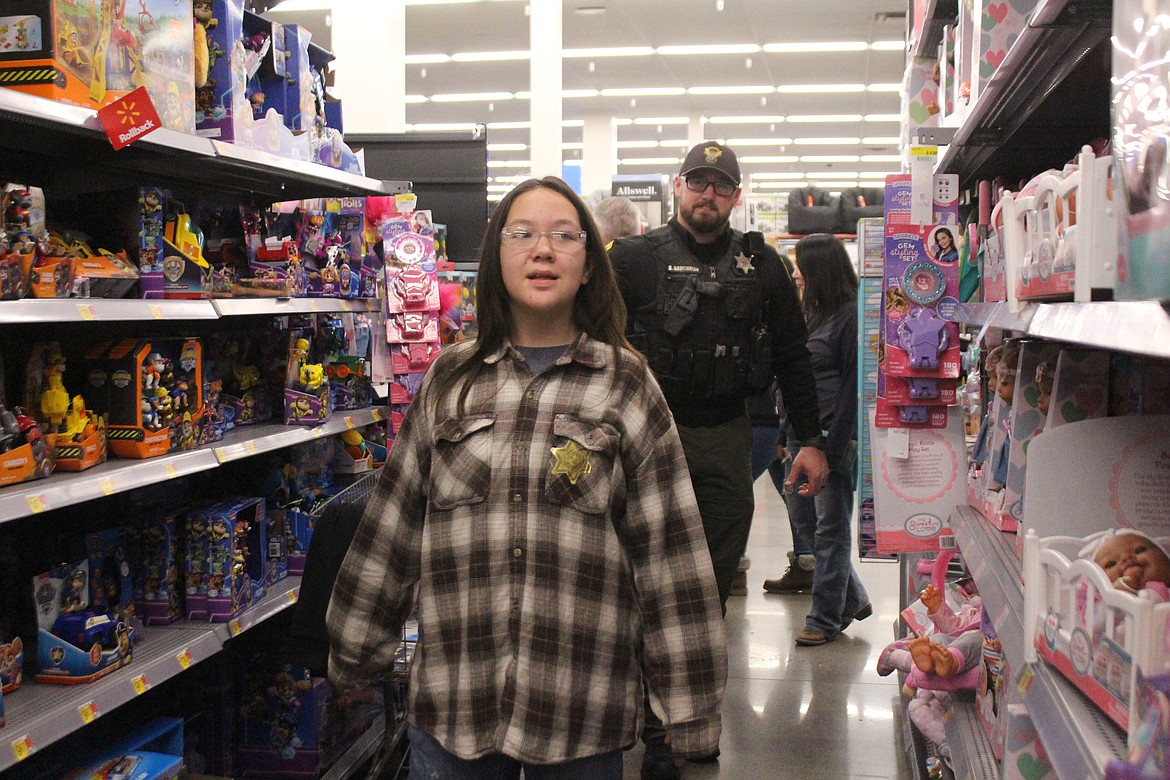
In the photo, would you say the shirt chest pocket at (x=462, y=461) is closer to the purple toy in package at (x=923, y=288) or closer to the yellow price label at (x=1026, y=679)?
the yellow price label at (x=1026, y=679)

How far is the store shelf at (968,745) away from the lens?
2127mm

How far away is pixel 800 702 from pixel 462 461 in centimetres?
276

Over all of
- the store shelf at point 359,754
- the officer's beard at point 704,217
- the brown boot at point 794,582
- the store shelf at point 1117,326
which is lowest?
the brown boot at point 794,582

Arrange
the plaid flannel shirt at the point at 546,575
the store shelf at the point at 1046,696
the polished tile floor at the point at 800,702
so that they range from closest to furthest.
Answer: the store shelf at the point at 1046,696
the plaid flannel shirt at the point at 546,575
the polished tile floor at the point at 800,702

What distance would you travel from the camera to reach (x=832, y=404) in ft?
15.4

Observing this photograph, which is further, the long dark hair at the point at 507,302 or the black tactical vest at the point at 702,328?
the black tactical vest at the point at 702,328

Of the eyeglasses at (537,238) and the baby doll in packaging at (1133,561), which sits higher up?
the eyeglasses at (537,238)

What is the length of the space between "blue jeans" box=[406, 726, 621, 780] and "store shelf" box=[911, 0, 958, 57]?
237 cm

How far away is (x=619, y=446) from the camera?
1.84 meters

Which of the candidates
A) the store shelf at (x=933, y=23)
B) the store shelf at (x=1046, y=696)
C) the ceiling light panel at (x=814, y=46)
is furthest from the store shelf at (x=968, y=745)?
the ceiling light panel at (x=814, y=46)

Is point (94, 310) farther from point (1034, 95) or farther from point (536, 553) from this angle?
point (1034, 95)

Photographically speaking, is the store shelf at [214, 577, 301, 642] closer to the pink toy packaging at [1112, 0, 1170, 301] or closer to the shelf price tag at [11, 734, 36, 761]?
the shelf price tag at [11, 734, 36, 761]

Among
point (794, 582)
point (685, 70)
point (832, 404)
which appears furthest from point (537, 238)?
point (685, 70)

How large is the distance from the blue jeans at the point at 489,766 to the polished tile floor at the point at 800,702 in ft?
5.69
